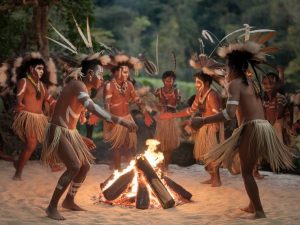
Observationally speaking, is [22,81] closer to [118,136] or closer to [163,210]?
[118,136]

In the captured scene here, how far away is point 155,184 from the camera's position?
5609mm

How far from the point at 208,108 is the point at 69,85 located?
7.61ft

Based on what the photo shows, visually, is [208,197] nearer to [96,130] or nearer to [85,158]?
[85,158]

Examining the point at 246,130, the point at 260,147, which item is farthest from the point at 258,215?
the point at 246,130

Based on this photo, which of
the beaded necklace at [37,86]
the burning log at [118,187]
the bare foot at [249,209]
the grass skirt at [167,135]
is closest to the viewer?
the bare foot at [249,209]

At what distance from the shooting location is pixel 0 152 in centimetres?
842

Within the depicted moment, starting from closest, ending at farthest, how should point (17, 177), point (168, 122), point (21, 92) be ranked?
point (21, 92)
point (17, 177)
point (168, 122)

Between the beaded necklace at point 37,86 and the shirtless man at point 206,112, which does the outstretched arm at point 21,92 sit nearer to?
the beaded necklace at point 37,86

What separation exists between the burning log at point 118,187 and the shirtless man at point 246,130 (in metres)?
1.19

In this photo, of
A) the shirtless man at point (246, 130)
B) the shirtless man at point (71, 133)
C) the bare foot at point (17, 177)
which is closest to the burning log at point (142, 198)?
the shirtless man at point (71, 133)

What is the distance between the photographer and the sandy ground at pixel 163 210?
488cm

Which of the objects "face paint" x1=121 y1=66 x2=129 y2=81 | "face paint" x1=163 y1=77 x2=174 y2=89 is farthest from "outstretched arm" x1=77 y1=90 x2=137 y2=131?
"face paint" x1=163 y1=77 x2=174 y2=89

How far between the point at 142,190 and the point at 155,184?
17 centimetres

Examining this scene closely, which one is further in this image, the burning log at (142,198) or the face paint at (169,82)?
the face paint at (169,82)
